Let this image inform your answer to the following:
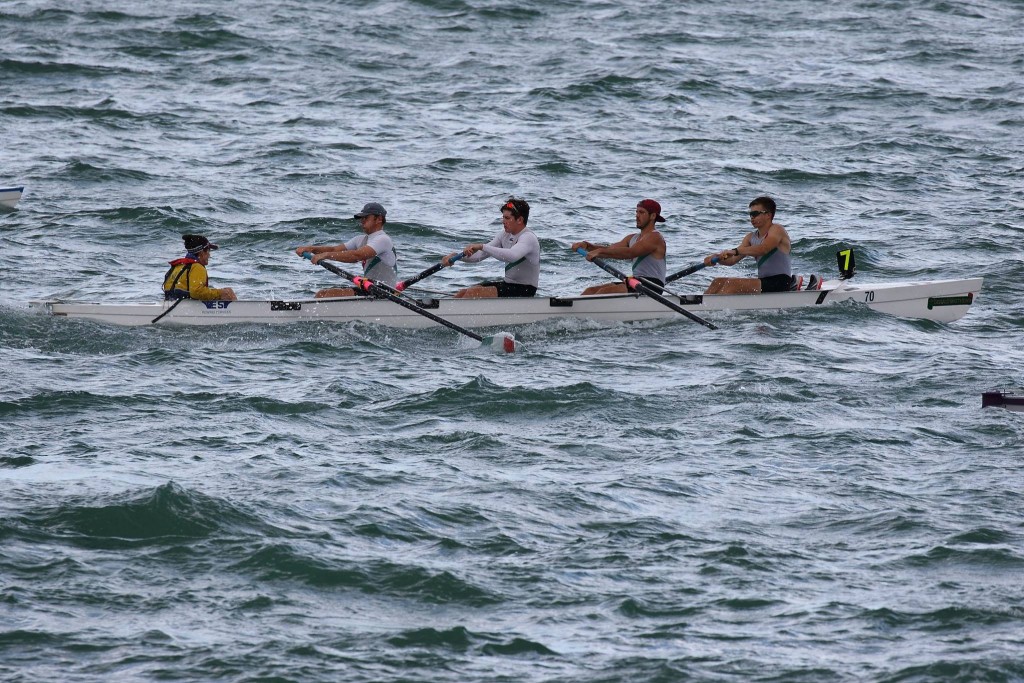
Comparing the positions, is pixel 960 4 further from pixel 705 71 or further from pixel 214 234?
pixel 214 234

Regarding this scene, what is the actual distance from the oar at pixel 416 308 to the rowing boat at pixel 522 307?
0.25 metres

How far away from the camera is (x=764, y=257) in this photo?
16.0m

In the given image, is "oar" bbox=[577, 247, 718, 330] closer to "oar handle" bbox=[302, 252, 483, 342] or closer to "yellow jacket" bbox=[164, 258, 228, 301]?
"oar handle" bbox=[302, 252, 483, 342]

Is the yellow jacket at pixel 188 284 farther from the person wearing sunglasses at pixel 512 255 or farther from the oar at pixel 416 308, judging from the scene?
the person wearing sunglasses at pixel 512 255

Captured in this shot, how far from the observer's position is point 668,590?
8.79m

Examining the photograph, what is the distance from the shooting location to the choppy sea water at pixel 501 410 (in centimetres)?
834

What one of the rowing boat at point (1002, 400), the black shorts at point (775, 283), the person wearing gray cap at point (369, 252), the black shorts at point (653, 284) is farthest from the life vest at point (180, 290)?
the rowing boat at point (1002, 400)

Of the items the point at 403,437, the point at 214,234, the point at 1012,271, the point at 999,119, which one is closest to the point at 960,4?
the point at 999,119

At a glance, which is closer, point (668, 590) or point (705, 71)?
point (668, 590)

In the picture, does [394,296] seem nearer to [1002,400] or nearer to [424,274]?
[424,274]

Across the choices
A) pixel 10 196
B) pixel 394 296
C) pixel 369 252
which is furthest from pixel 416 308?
pixel 10 196

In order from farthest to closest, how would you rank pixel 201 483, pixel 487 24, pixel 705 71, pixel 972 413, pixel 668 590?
pixel 487 24 < pixel 705 71 < pixel 972 413 < pixel 201 483 < pixel 668 590

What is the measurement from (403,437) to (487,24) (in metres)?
22.8

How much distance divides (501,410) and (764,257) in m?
4.90
